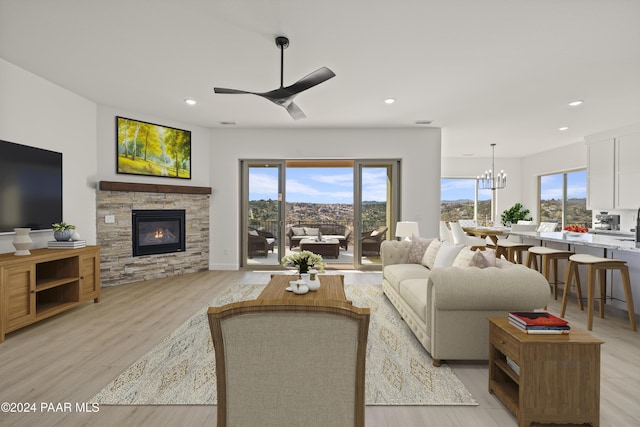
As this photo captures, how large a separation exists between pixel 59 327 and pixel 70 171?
2227 mm

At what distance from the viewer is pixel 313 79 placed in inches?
107

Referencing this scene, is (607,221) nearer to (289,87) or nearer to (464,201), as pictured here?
(464,201)

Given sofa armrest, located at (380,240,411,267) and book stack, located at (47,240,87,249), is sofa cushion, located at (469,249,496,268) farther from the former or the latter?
book stack, located at (47,240,87,249)

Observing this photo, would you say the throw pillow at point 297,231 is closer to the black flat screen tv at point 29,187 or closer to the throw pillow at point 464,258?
the black flat screen tv at point 29,187

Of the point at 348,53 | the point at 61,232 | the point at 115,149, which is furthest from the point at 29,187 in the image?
the point at 348,53

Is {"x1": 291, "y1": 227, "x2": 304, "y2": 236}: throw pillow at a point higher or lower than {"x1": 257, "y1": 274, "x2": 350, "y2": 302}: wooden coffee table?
higher

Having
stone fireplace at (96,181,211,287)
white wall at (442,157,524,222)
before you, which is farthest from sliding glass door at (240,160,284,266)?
white wall at (442,157,524,222)

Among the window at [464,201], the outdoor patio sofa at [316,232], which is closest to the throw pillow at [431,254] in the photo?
the outdoor patio sofa at [316,232]

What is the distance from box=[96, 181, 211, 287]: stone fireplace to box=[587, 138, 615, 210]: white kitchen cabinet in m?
7.83

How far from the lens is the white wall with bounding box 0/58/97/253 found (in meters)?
3.42

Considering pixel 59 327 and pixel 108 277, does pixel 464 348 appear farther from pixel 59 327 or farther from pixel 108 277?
pixel 108 277

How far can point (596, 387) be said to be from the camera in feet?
5.63

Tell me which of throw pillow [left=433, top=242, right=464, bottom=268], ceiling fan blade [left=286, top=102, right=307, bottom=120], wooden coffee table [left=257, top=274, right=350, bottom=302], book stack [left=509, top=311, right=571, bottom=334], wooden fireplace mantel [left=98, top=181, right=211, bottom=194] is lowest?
wooden coffee table [left=257, top=274, right=350, bottom=302]

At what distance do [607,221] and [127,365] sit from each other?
8.31 meters
